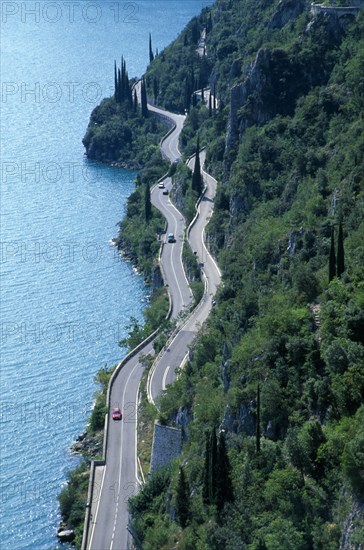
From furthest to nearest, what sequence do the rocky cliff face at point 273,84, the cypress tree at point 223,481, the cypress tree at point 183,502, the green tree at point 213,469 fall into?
the rocky cliff face at point 273,84 → the cypress tree at point 183,502 → the green tree at point 213,469 → the cypress tree at point 223,481

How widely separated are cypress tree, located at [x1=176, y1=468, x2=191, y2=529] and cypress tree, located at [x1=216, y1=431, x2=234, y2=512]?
2.52 m

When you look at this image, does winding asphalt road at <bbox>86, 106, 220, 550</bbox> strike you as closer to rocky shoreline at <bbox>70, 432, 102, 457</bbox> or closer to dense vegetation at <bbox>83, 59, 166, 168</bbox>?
rocky shoreline at <bbox>70, 432, 102, 457</bbox>

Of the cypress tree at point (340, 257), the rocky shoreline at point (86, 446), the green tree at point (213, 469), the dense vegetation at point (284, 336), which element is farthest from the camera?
the rocky shoreline at point (86, 446)

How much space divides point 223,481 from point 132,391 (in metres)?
23.0

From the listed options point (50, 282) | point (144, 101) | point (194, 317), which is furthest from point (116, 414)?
point (144, 101)

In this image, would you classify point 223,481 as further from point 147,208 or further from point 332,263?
point 147,208

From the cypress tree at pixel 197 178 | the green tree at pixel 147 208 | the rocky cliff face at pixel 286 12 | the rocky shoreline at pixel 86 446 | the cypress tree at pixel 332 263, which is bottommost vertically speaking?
the rocky shoreline at pixel 86 446

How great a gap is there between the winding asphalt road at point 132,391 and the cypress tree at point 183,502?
5.60m

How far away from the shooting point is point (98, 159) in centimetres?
12162

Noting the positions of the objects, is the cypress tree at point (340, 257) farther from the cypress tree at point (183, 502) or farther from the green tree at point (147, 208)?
the green tree at point (147, 208)

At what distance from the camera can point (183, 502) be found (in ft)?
141

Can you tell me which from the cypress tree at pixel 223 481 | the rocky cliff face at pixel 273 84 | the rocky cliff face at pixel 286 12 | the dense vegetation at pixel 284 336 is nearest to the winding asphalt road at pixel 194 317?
the dense vegetation at pixel 284 336

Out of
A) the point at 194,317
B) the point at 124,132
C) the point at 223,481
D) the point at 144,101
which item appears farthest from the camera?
the point at 144,101

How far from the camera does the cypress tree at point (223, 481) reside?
132 ft
